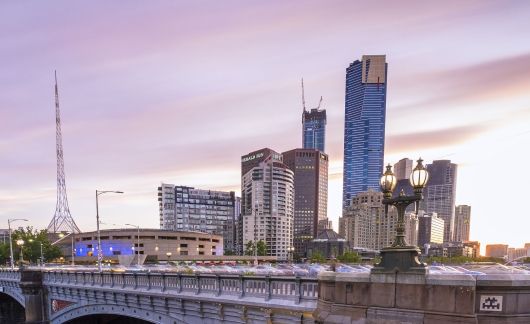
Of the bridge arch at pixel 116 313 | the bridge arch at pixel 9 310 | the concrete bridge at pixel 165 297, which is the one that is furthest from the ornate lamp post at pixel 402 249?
the bridge arch at pixel 9 310

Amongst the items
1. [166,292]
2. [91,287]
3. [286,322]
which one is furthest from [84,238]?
[286,322]

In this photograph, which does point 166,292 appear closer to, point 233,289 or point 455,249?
point 233,289

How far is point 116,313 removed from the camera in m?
28.7

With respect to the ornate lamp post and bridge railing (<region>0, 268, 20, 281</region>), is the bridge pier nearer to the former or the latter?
bridge railing (<region>0, 268, 20, 281</region>)

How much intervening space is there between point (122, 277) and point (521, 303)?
26.4 m

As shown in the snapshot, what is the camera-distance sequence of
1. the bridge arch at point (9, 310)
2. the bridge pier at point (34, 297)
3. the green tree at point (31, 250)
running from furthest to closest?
the green tree at point (31, 250), the bridge arch at point (9, 310), the bridge pier at point (34, 297)

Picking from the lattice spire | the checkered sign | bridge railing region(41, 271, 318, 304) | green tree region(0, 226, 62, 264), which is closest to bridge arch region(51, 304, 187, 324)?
bridge railing region(41, 271, 318, 304)

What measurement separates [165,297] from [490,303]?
63.5 feet

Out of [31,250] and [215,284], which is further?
[31,250]

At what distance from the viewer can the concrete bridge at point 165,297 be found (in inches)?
631

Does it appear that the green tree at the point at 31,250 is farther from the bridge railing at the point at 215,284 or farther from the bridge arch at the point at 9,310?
the bridge railing at the point at 215,284

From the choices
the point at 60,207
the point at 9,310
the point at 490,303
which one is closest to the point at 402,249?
the point at 490,303

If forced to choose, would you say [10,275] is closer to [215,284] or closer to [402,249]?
[215,284]

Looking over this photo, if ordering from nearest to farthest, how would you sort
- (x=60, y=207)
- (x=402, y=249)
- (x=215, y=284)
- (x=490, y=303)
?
1. (x=490, y=303)
2. (x=402, y=249)
3. (x=215, y=284)
4. (x=60, y=207)
